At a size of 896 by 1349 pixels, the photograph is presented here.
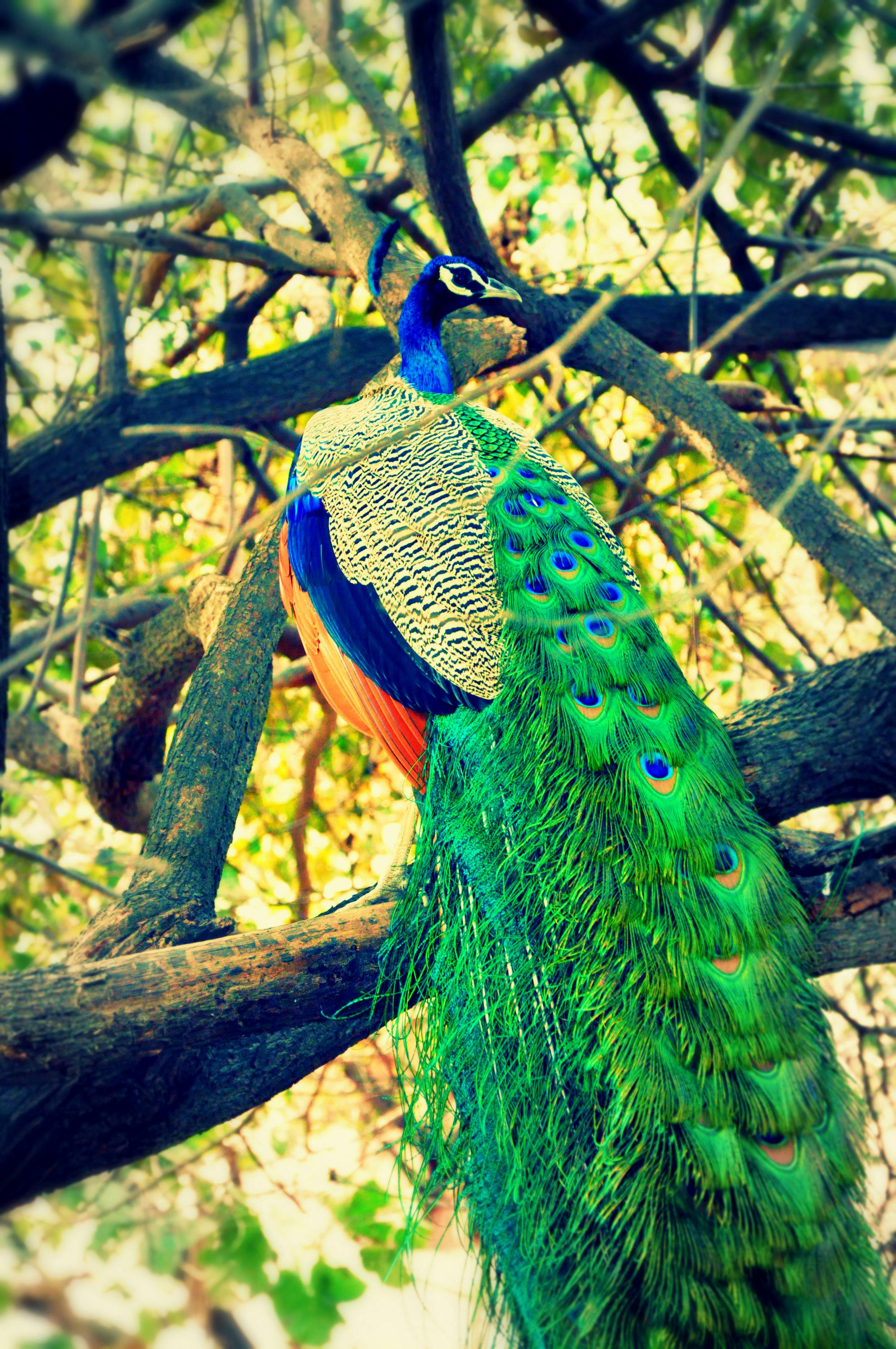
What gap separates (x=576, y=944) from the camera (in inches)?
64.6

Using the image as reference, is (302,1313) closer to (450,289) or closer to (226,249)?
(450,289)

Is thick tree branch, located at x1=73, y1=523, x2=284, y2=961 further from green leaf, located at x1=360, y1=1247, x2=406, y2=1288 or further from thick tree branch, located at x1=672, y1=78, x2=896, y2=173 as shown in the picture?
thick tree branch, located at x1=672, y1=78, x2=896, y2=173

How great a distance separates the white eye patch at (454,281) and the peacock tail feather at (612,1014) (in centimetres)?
90

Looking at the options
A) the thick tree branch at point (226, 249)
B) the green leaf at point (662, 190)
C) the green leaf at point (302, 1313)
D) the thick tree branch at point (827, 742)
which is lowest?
the green leaf at point (302, 1313)

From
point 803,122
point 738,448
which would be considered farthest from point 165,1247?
point 803,122

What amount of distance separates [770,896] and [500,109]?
2.46 m

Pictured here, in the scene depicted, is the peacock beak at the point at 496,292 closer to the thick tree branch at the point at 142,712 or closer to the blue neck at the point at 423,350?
the blue neck at the point at 423,350

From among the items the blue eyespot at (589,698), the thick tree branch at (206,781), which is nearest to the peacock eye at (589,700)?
the blue eyespot at (589,698)

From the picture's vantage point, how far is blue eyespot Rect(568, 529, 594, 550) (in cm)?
217

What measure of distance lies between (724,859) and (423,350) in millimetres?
1720

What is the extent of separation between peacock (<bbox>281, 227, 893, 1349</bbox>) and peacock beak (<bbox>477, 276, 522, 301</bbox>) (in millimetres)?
588

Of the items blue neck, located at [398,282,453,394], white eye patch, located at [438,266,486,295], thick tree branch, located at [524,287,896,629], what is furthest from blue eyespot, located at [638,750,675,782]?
white eye patch, located at [438,266,486,295]

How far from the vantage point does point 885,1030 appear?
305cm

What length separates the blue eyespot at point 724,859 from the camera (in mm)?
1683
